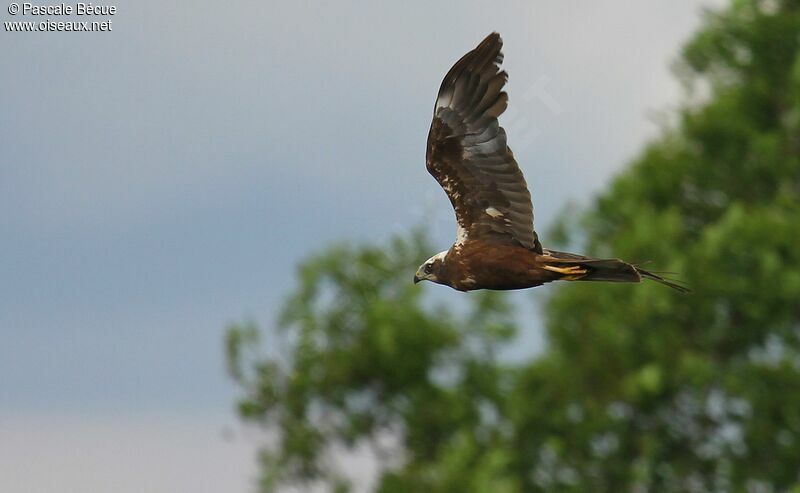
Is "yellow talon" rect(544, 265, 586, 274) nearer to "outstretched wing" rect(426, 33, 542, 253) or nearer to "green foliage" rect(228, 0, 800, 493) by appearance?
"outstretched wing" rect(426, 33, 542, 253)

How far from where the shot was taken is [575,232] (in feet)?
102

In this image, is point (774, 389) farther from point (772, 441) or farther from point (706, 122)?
point (706, 122)

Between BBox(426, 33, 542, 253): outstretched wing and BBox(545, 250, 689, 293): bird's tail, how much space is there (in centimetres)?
50

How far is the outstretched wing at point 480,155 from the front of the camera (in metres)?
13.4

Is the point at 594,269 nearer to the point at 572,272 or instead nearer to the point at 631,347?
the point at 572,272

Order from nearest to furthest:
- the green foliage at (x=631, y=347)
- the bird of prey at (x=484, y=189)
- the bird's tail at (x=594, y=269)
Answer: the bird's tail at (x=594, y=269) → the bird of prey at (x=484, y=189) → the green foliage at (x=631, y=347)

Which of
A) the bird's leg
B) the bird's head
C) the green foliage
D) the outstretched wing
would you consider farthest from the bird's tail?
the green foliage

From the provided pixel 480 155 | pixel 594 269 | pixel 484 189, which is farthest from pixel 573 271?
pixel 480 155

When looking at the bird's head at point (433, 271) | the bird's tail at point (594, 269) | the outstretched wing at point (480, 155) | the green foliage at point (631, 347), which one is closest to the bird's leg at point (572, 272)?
the bird's tail at point (594, 269)

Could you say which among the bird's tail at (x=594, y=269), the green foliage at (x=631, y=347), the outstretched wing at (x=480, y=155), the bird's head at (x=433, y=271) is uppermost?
the green foliage at (x=631, y=347)

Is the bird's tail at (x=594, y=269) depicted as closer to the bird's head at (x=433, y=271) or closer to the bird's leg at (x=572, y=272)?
the bird's leg at (x=572, y=272)

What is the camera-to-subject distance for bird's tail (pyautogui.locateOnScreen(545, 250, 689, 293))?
42.5ft

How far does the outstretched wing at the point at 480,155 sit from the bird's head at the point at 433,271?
0.95 ft

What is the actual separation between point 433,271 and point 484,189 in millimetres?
984
